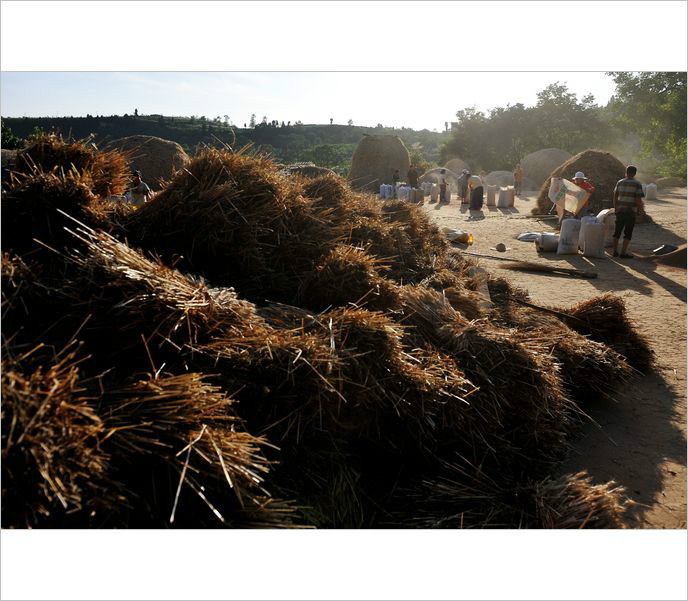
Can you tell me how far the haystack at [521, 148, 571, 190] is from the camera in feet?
101

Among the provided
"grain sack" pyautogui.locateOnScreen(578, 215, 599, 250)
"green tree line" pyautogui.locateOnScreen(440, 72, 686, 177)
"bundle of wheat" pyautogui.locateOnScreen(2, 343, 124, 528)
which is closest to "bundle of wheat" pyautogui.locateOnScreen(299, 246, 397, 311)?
"bundle of wheat" pyautogui.locateOnScreen(2, 343, 124, 528)

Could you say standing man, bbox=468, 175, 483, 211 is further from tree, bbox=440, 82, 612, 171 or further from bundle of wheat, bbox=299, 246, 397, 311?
tree, bbox=440, 82, 612, 171

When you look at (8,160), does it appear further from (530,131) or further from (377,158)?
(530,131)

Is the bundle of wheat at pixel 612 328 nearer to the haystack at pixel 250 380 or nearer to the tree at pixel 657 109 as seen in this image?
the haystack at pixel 250 380

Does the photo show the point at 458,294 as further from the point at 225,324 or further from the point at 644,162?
the point at 644,162

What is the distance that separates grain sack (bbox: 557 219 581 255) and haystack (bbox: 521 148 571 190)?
69.6ft

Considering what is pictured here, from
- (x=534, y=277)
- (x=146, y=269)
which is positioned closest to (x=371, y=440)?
(x=146, y=269)

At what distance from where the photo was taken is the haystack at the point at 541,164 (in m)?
30.9

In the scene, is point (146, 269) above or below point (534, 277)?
above

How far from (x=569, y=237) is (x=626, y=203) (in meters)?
1.12

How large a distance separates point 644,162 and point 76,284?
40665mm

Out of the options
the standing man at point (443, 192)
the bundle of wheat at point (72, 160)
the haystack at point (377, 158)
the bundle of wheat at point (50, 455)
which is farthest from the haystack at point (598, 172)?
the bundle of wheat at point (50, 455)

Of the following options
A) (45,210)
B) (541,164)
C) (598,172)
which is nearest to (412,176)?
(598,172)

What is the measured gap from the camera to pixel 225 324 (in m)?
2.66
